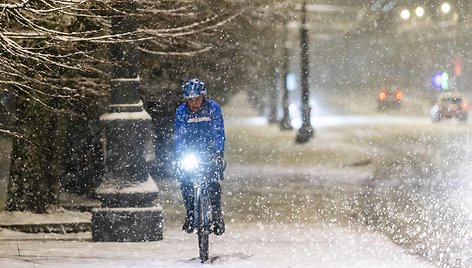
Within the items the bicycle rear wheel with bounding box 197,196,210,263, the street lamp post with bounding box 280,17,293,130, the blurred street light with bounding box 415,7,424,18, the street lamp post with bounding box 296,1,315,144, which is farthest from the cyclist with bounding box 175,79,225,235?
the blurred street light with bounding box 415,7,424,18

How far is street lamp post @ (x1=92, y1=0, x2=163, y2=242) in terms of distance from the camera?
11039mm

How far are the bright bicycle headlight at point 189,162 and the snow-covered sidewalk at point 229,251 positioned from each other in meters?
0.97

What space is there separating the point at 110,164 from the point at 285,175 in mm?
11755

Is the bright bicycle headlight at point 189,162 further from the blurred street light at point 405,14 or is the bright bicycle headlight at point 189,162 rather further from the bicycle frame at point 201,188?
the blurred street light at point 405,14

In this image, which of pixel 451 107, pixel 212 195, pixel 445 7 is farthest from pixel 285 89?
pixel 445 7

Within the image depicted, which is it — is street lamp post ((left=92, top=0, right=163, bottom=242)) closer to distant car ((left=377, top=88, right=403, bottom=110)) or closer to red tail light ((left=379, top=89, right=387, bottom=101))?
distant car ((left=377, top=88, right=403, bottom=110))

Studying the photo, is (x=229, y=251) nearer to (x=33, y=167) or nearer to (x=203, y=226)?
(x=203, y=226)

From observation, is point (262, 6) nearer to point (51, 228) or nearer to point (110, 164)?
point (51, 228)

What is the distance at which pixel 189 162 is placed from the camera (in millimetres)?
9484

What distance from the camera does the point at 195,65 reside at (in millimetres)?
21484

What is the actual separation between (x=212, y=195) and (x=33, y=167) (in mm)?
6473

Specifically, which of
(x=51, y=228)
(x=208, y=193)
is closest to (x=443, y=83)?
(x=51, y=228)

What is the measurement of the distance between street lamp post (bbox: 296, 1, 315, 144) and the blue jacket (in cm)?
2130

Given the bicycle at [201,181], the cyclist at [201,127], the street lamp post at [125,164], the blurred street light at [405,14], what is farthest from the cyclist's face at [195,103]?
the blurred street light at [405,14]
